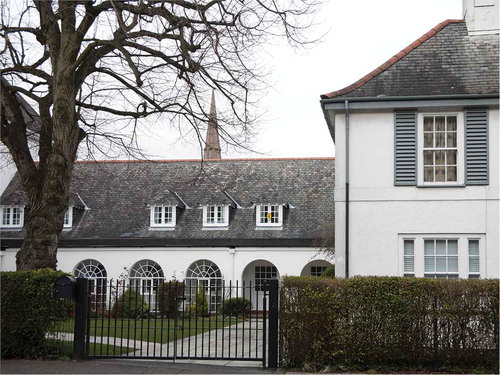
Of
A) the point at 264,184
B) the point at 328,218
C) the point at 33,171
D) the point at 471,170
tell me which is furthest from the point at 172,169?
the point at 471,170

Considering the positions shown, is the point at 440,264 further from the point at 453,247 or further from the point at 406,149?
the point at 406,149

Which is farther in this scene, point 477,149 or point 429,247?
point 429,247

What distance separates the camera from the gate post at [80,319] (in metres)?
13.2

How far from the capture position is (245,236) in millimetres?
33500

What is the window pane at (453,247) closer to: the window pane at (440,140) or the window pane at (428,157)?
the window pane at (428,157)

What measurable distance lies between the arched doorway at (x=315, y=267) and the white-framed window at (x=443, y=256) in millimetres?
16522

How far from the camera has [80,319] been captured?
13289 millimetres

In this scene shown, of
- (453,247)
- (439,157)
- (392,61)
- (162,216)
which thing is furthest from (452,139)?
(162,216)

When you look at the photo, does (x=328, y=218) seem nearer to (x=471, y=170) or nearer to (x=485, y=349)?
(x=471, y=170)

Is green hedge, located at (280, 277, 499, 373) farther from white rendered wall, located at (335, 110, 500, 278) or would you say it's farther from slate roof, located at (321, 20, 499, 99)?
slate roof, located at (321, 20, 499, 99)

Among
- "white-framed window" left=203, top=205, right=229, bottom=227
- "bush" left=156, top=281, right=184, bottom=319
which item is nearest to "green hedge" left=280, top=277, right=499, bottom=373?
"bush" left=156, top=281, right=184, bottom=319

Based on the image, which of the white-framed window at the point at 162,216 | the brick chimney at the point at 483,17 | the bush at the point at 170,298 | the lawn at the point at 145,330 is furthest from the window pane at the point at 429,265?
the white-framed window at the point at 162,216

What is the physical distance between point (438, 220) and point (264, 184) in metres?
19.1

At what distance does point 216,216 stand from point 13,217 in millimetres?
11006
